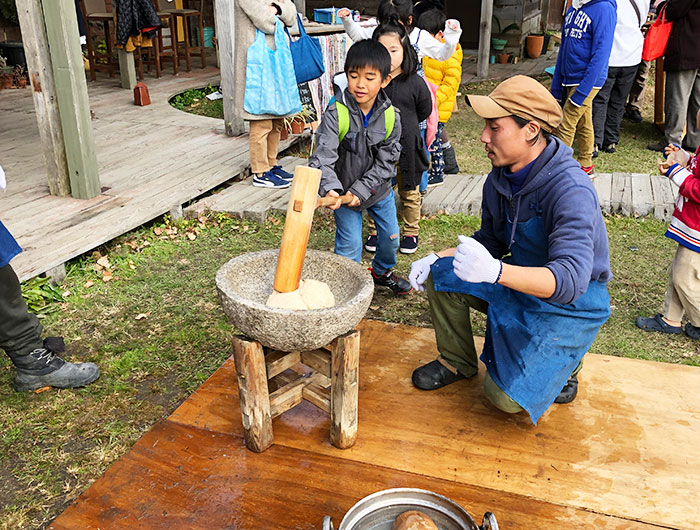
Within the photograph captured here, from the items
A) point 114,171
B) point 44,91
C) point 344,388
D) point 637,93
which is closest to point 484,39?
point 637,93

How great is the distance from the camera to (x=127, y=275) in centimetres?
423

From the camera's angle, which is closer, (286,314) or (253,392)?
(286,314)

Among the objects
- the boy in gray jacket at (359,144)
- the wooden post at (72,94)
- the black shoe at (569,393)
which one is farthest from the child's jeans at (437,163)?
the black shoe at (569,393)

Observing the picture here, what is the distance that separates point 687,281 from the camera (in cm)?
341

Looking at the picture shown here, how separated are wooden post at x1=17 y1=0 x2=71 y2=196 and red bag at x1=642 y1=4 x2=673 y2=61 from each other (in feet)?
20.7

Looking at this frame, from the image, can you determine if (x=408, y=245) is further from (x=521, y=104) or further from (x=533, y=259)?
(x=521, y=104)

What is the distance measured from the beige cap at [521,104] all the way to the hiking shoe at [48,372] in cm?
235

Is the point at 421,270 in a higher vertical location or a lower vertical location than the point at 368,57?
lower

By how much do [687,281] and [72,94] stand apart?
14.5 feet

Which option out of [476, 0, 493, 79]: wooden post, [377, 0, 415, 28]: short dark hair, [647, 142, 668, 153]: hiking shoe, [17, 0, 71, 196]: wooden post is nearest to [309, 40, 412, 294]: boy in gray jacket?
[377, 0, 415, 28]: short dark hair

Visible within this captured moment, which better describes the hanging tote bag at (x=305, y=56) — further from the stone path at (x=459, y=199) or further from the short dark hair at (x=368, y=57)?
the short dark hair at (x=368, y=57)

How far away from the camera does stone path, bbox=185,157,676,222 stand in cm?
521

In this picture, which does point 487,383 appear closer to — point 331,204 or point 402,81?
point 331,204

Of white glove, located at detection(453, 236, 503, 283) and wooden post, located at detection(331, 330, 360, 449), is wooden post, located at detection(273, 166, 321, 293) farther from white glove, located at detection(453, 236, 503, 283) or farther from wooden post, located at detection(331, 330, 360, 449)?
white glove, located at detection(453, 236, 503, 283)
